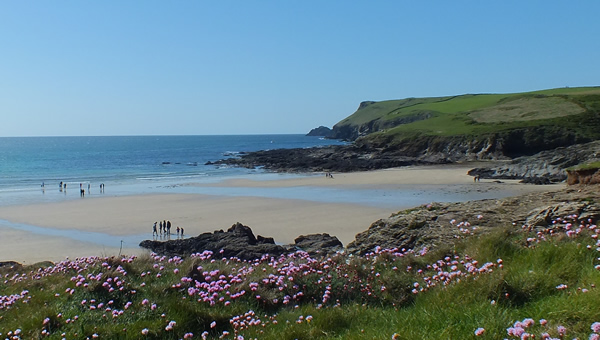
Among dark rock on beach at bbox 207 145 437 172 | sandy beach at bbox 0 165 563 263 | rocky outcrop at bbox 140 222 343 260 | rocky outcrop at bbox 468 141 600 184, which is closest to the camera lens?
rocky outcrop at bbox 140 222 343 260

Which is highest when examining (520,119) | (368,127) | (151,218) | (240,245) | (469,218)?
(368,127)

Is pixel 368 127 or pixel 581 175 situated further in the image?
pixel 368 127

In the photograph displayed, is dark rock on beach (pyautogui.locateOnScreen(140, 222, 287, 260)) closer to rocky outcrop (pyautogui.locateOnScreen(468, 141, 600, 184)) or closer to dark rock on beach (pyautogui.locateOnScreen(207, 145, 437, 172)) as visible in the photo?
rocky outcrop (pyautogui.locateOnScreen(468, 141, 600, 184))

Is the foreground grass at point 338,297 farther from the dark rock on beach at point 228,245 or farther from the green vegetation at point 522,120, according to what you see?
the green vegetation at point 522,120

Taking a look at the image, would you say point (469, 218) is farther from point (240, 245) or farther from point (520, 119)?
point (520, 119)

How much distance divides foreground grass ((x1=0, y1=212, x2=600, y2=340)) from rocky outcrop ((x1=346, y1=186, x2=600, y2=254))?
5.19 ft

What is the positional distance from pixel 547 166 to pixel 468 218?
39811 millimetres

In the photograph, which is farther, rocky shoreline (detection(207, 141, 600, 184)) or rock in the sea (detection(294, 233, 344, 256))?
rocky shoreline (detection(207, 141, 600, 184))

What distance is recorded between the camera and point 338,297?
6.56 meters

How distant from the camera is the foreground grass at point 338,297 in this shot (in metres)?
4.61

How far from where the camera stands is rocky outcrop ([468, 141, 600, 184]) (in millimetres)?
43781

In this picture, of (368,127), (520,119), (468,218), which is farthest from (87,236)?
(368,127)

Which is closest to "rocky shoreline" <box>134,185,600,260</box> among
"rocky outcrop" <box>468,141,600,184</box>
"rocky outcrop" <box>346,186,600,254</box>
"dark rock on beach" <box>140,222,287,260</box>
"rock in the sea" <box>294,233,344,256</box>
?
"rocky outcrop" <box>346,186,600,254</box>

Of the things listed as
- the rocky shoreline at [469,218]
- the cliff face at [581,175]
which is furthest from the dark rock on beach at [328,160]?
the rocky shoreline at [469,218]
